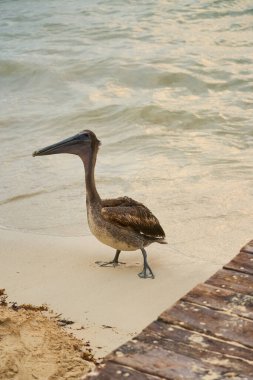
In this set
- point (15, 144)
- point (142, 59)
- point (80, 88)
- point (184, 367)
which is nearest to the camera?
point (184, 367)

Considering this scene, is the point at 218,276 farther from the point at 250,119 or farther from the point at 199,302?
the point at 250,119

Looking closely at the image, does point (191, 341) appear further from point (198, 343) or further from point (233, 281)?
point (233, 281)

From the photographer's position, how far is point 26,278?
6078mm

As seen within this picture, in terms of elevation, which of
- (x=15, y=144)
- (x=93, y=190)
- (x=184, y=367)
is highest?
(x=184, y=367)

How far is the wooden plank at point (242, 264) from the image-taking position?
141 inches

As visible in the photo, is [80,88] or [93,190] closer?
[93,190]

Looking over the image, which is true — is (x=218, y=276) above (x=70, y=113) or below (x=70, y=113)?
above

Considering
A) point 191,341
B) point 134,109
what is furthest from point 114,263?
point 134,109

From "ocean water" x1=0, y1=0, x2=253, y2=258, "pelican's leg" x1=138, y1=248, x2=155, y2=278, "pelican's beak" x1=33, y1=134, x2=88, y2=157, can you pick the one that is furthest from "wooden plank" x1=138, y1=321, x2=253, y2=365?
"ocean water" x1=0, y1=0, x2=253, y2=258

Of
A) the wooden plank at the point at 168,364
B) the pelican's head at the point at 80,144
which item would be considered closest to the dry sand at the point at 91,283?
the pelican's head at the point at 80,144

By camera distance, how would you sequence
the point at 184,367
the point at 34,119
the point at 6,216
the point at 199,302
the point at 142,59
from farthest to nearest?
1. the point at 142,59
2. the point at 34,119
3. the point at 6,216
4. the point at 199,302
5. the point at 184,367

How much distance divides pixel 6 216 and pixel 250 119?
463 cm

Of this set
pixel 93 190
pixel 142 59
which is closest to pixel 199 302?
pixel 93 190

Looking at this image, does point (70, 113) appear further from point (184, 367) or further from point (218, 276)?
point (184, 367)
